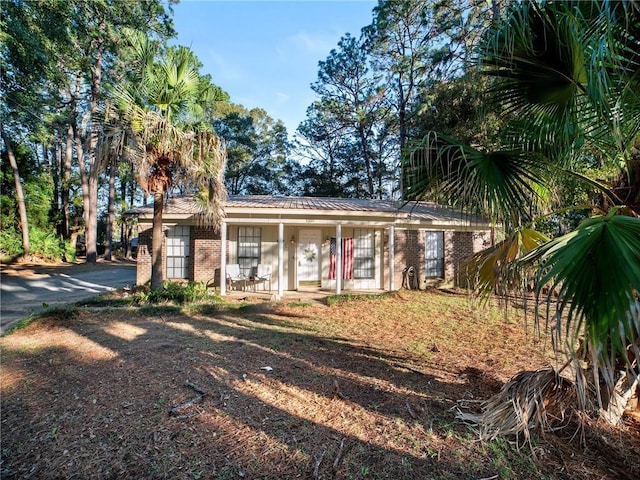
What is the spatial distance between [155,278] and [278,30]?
762 cm

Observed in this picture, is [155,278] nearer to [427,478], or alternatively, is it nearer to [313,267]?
[313,267]

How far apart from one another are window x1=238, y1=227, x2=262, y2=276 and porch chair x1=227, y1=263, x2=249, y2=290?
0.35 m

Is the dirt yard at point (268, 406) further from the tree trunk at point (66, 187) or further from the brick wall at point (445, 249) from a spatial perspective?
the tree trunk at point (66, 187)

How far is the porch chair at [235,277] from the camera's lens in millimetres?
10961

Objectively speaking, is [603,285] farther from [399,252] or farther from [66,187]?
[66,187]

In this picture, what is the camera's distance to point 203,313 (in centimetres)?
852

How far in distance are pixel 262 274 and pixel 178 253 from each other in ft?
9.89

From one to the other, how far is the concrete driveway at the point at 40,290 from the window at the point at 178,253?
2637 millimetres

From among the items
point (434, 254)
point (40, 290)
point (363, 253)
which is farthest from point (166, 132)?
point (434, 254)

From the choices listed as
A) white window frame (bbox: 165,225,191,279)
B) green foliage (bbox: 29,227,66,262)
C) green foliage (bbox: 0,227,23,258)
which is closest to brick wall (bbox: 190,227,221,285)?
white window frame (bbox: 165,225,191,279)

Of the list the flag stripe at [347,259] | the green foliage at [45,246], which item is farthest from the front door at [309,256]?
the green foliage at [45,246]

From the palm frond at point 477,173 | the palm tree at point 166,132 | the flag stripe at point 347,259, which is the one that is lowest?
the flag stripe at point 347,259

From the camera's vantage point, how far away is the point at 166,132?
825 centimetres

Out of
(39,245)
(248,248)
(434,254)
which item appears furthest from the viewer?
(39,245)
